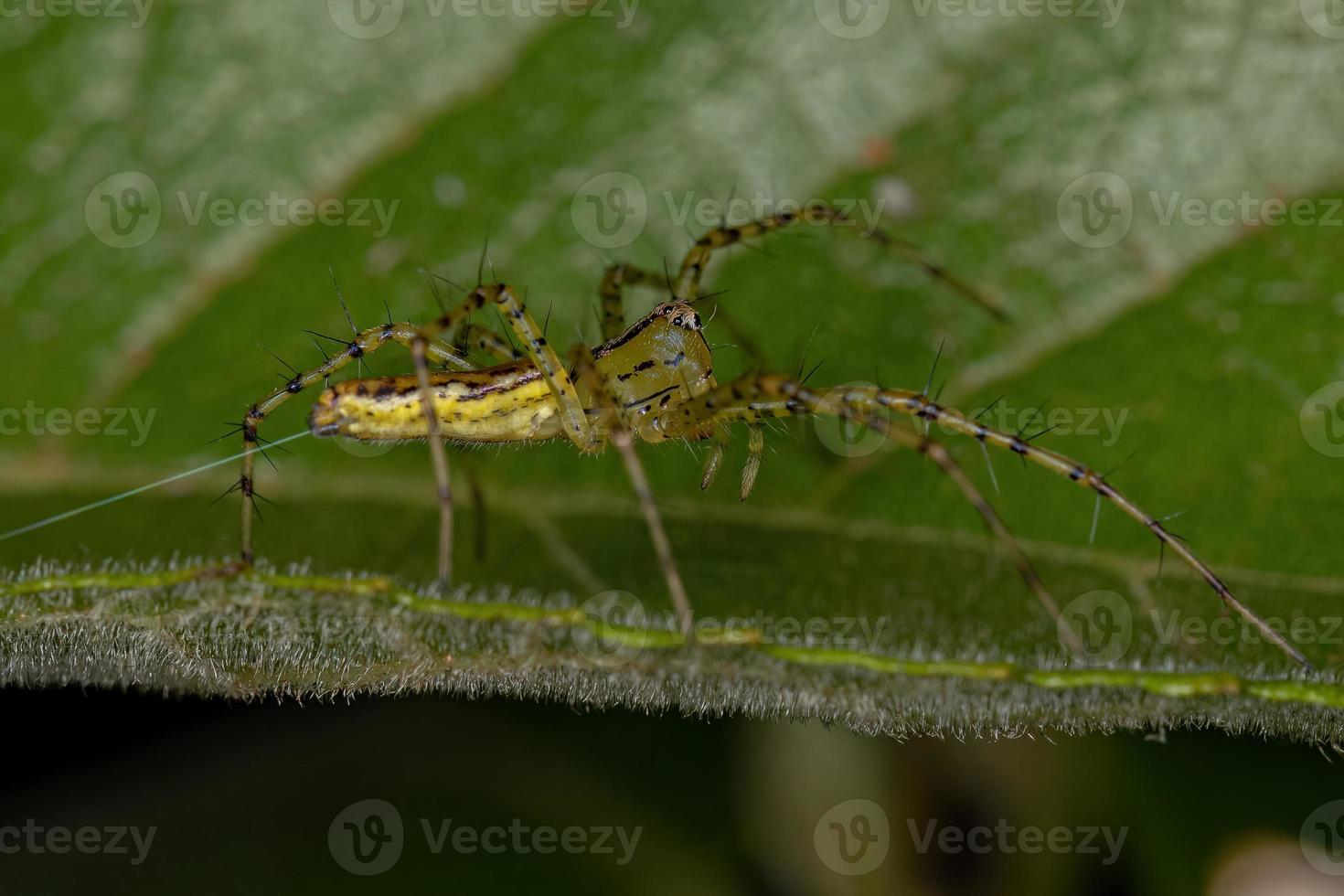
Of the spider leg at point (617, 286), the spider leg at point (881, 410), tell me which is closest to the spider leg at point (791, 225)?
the spider leg at point (617, 286)

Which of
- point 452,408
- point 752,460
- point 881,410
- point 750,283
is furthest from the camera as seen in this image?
point 750,283

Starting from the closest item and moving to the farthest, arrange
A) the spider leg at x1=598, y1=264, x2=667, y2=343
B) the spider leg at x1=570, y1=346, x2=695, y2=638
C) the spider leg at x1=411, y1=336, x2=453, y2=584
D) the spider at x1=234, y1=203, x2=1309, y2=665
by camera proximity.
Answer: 1. the spider leg at x1=570, y1=346, x2=695, y2=638
2. the spider leg at x1=411, y1=336, x2=453, y2=584
3. the spider at x1=234, y1=203, x2=1309, y2=665
4. the spider leg at x1=598, y1=264, x2=667, y2=343

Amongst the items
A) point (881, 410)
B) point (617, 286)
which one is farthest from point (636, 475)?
point (617, 286)

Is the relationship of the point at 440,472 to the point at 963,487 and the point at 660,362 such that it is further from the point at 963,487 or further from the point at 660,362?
the point at 963,487

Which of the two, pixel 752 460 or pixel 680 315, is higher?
pixel 680 315

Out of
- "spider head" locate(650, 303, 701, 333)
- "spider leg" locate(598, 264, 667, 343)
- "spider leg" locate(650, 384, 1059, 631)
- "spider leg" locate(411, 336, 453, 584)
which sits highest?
"spider leg" locate(598, 264, 667, 343)

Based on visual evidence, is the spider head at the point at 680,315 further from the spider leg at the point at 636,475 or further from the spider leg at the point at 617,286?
the spider leg at the point at 636,475

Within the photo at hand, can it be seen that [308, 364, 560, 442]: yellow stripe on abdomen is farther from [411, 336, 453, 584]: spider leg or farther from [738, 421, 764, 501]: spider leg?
[738, 421, 764, 501]: spider leg

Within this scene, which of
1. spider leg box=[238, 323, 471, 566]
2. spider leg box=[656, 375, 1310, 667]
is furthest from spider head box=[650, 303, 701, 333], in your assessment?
spider leg box=[238, 323, 471, 566]
